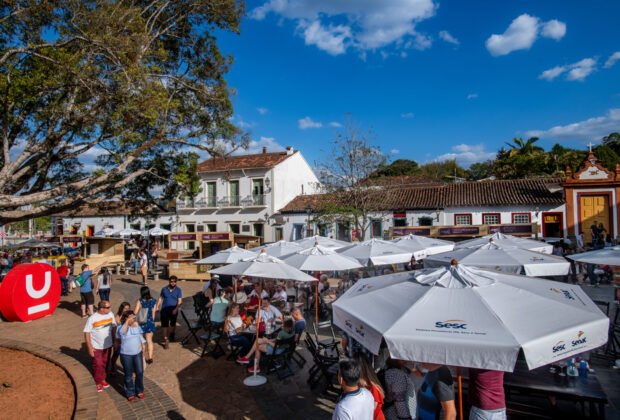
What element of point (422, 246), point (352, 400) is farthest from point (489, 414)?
point (422, 246)

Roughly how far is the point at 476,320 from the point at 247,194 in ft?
102

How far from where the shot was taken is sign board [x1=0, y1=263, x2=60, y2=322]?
1040 centimetres

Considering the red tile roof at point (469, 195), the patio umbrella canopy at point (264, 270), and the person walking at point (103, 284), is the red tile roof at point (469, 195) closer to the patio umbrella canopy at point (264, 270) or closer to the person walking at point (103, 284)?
the person walking at point (103, 284)

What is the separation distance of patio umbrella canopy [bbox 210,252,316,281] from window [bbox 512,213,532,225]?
834 inches

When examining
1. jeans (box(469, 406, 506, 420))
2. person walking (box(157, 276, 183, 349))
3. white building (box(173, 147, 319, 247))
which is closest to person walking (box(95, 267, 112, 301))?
person walking (box(157, 276, 183, 349))

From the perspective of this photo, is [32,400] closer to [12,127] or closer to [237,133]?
[12,127]

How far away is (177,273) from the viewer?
61.7 feet

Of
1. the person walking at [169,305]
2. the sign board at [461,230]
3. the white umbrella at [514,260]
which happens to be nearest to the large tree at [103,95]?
the person walking at [169,305]

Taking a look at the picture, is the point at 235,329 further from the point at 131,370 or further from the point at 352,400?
the point at 352,400

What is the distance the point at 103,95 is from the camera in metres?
11.0

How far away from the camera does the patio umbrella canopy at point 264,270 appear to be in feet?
24.3

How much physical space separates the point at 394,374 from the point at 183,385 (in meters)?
3.94

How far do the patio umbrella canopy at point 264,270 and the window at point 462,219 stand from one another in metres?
20.7

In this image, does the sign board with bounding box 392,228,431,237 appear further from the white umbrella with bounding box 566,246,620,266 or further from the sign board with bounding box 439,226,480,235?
the white umbrella with bounding box 566,246,620,266
